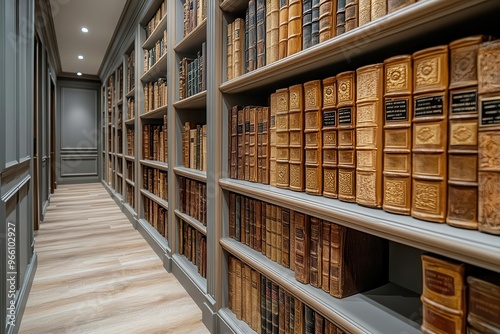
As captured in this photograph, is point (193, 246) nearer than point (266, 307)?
No

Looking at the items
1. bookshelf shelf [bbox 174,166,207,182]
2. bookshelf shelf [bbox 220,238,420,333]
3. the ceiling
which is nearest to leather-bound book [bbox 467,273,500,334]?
bookshelf shelf [bbox 220,238,420,333]

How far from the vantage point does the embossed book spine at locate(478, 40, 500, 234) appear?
20.0 inches

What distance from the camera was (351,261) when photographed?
0.88 m

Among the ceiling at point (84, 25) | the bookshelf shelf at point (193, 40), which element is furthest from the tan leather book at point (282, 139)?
the ceiling at point (84, 25)

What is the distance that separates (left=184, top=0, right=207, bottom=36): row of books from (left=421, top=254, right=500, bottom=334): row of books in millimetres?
1590

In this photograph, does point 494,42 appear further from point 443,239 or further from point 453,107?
point 443,239

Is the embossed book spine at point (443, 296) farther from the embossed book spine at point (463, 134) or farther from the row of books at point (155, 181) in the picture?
the row of books at point (155, 181)

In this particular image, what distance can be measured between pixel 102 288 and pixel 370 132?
1965mm

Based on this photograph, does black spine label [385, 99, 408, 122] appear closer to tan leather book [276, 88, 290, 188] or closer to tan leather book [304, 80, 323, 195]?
tan leather book [304, 80, 323, 195]

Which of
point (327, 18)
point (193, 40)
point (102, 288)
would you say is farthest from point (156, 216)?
point (327, 18)

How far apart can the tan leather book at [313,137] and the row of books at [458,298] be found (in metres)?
0.37

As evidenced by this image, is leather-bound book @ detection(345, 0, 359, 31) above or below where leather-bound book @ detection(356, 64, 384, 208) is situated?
above

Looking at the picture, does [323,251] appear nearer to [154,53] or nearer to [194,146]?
[194,146]

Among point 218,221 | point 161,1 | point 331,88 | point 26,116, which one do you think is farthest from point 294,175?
point 161,1
